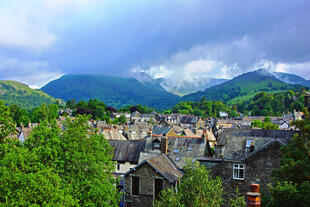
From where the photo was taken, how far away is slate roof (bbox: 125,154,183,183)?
29428mm

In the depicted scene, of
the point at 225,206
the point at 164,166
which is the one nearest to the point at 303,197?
the point at 225,206

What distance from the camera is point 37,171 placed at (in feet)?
78.5

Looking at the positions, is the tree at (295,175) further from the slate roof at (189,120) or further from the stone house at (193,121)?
the slate roof at (189,120)

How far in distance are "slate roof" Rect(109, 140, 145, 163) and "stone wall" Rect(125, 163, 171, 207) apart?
13.9 meters

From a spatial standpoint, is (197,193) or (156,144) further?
(156,144)

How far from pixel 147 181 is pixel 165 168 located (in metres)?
2.44

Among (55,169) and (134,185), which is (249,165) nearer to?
(134,185)

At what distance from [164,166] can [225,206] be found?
746 centimetres

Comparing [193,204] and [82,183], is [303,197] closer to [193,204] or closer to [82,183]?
[193,204]

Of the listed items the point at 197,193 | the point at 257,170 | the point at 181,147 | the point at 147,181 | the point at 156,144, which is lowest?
the point at 147,181

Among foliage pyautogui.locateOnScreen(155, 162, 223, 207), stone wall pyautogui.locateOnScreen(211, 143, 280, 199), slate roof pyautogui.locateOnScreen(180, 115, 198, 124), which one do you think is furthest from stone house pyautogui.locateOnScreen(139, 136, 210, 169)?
slate roof pyautogui.locateOnScreen(180, 115, 198, 124)

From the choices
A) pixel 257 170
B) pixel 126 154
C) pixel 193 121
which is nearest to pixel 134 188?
pixel 257 170

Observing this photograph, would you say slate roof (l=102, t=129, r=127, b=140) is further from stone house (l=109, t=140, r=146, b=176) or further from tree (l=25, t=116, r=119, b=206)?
tree (l=25, t=116, r=119, b=206)

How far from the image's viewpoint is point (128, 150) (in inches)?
1841
